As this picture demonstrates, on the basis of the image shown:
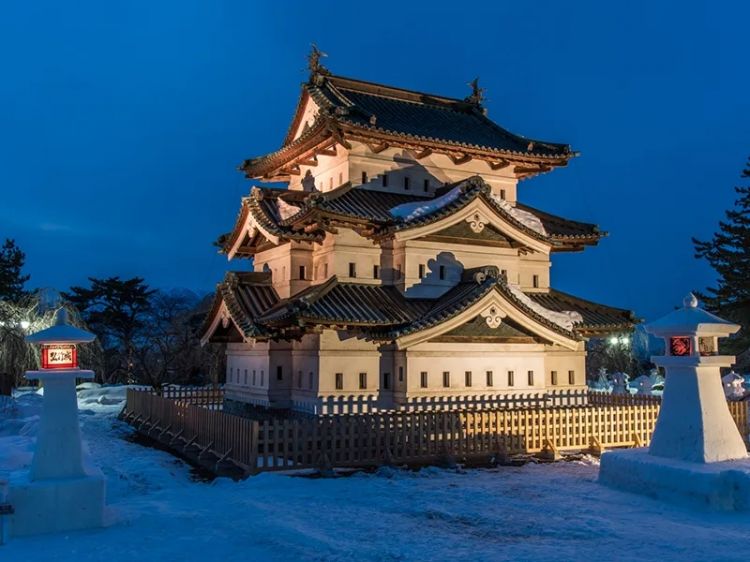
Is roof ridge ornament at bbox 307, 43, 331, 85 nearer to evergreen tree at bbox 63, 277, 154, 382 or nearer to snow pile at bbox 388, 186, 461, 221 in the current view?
snow pile at bbox 388, 186, 461, 221

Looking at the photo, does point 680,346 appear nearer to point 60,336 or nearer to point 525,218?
point 525,218

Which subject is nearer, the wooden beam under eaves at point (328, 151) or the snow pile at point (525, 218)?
the snow pile at point (525, 218)

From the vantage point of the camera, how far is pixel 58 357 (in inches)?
431

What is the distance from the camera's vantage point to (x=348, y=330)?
19.0m

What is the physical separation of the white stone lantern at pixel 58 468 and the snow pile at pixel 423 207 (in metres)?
11.3

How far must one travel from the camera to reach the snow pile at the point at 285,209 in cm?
2159

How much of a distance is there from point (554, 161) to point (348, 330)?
35.5ft

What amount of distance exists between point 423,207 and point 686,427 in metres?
10.3

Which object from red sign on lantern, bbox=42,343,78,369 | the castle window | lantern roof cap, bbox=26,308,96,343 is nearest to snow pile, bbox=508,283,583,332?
the castle window

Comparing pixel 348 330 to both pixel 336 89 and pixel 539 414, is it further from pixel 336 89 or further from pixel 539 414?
pixel 336 89

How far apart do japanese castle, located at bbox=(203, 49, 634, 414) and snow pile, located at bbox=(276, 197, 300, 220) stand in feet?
0.20

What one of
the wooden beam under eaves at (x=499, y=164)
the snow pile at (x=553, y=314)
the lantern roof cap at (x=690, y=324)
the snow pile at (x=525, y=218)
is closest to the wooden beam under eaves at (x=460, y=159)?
the wooden beam under eaves at (x=499, y=164)

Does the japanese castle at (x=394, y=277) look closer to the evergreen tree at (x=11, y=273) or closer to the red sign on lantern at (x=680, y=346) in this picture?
the red sign on lantern at (x=680, y=346)

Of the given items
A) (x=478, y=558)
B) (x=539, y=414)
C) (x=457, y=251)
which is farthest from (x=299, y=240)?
(x=478, y=558)
